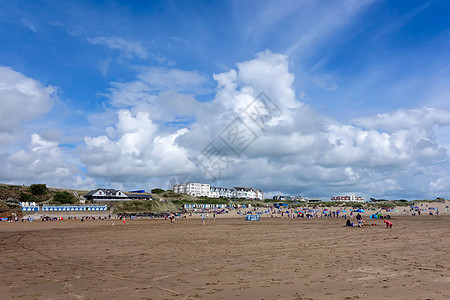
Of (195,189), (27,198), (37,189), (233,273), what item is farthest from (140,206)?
(195,189)

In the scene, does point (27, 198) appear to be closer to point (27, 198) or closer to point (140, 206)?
point (27, 198)

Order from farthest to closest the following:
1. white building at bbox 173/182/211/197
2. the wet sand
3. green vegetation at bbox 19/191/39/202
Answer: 1. white building at bbox 173/182/211/197
2. green vegetation at bbox 19/191/39/202
3. the wet sand

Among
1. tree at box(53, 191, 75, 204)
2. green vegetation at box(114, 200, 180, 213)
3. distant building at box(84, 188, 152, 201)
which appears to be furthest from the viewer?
distant building at box(84, 188, 152, 201)

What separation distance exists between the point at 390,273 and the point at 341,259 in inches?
127

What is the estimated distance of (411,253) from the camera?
52.1 feet

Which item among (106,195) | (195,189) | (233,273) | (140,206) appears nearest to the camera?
(233,273)

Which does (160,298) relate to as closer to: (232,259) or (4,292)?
(4,292)

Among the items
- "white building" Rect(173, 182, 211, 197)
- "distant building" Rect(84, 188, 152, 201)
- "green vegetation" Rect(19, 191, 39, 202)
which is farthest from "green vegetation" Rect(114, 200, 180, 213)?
"white building" Rect(173, 182, 211, 197)

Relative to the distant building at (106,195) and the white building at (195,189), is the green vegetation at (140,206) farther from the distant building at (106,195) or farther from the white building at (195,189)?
the white building at (195,189)

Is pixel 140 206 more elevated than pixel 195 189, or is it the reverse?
pixel 195 189

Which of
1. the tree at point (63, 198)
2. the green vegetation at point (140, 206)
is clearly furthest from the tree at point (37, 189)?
the green vegetation at point (140, 206)

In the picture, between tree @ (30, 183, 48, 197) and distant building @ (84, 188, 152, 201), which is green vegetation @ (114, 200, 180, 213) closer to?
distant building @ (84, 188, 152, 201)

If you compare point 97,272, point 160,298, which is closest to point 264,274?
point 160,298

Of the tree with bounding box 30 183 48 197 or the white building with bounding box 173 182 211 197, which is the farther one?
the white building with bounding box 173 182 211 197
